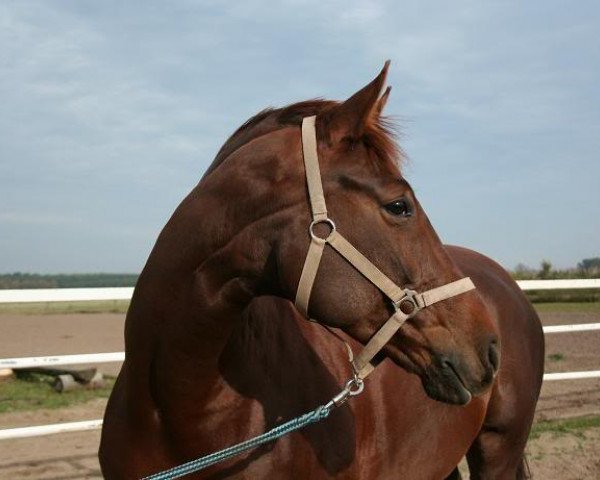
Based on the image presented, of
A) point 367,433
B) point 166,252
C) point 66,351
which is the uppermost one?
point 166,252

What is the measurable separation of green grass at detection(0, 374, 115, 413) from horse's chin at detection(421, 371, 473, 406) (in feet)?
23.1

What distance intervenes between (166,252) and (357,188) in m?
0.70

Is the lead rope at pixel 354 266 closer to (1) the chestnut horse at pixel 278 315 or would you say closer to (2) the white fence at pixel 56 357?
(1) the chestnut horse at pixel 278 315

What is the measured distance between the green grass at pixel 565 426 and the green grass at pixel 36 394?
17.6 feet

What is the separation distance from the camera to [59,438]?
6707mm

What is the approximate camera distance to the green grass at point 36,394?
820 centimetres

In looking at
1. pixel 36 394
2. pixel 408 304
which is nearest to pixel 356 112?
pixel 408 304

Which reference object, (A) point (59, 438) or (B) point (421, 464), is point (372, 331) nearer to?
(B) point (421, 464)

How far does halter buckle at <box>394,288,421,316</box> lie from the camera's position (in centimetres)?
205

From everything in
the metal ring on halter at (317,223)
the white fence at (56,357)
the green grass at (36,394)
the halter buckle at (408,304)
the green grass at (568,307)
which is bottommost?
the green grass at (568,307)

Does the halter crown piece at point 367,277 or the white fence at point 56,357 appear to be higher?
the halter crown piece at point 367,277

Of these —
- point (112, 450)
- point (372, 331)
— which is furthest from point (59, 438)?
point (372, 331)

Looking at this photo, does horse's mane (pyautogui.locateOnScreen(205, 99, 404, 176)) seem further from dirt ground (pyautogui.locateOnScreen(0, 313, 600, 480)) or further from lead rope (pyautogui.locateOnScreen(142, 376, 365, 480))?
dirt ground (pyautogui.locateOnScreen(0, 313, 600, 480))

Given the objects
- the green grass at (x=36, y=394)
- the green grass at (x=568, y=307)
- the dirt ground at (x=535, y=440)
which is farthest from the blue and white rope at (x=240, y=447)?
the green grass at (x=568, y=307)
